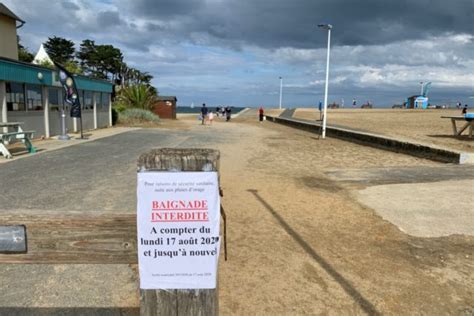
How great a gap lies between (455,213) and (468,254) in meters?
1.84

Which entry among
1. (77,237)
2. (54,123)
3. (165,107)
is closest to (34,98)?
(54,123)

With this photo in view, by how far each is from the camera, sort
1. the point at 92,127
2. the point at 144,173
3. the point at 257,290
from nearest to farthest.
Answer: the point at 144,173 < the point at 257,290 < the point at 92,127

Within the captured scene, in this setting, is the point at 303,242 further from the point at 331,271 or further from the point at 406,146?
the point at 406,146

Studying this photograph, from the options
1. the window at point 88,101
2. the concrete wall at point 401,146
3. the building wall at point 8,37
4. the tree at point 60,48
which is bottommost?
the concrete wall at point 401,146

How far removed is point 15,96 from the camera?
52.2 ft

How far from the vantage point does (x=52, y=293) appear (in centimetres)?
364

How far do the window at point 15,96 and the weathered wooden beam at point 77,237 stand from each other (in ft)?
51.7

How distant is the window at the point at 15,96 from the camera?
15.5 meters

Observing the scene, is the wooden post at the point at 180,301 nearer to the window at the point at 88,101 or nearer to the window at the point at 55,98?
the window at the point at 55,98

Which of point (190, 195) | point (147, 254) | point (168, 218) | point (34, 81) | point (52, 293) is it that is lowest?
point (52, 293)

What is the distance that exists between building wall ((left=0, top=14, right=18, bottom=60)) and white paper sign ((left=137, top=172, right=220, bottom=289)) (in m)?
28.4

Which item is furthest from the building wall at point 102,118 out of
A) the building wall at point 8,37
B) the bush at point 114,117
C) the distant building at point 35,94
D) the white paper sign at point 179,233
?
the white paper sign at point 179,233

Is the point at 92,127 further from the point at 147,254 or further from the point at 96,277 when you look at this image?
the point at 147,254

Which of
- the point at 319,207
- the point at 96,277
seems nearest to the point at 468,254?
the point at 319,207
